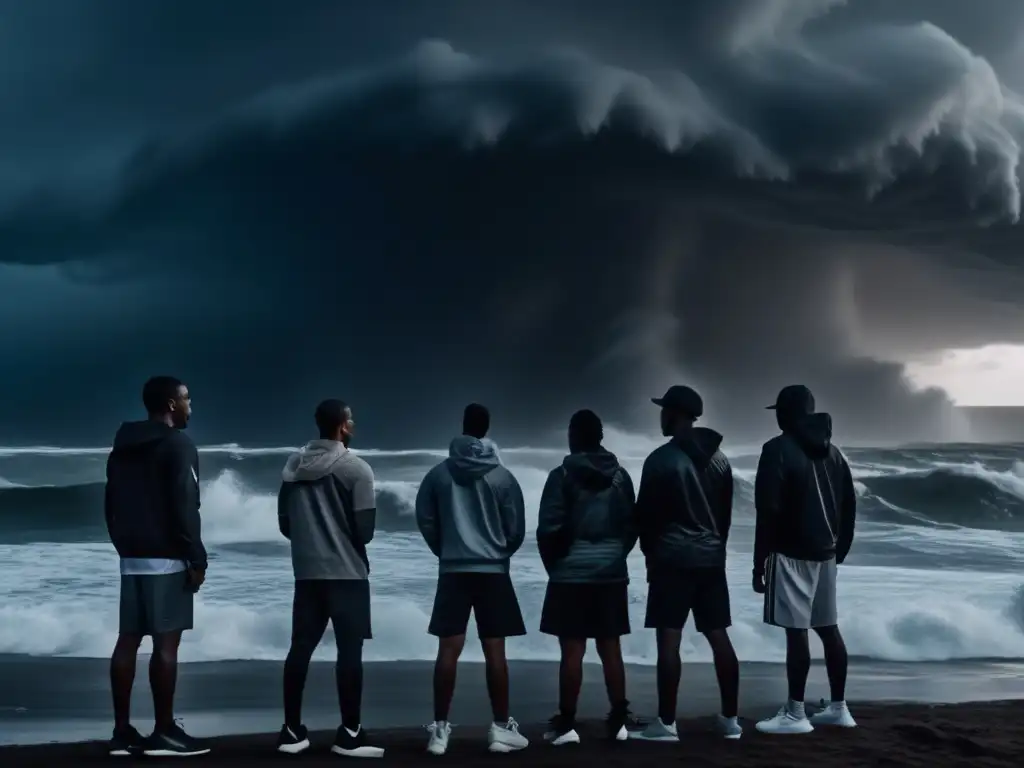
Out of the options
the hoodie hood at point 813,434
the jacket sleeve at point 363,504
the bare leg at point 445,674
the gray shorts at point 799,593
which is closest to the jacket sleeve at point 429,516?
the jacket sleeve at point 363,504

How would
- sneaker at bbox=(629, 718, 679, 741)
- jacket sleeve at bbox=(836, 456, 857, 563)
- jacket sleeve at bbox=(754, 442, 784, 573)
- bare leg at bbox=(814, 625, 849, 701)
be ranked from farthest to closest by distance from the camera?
jacket sleeve at bbox=(836, 456, 857, 563)
bare leg at bbox=(814, 625, 849, 701)
jacket sleeve at bbox=(754, 442, 784, 573)
sneaker at bbox=(629, 718, 679, 741)

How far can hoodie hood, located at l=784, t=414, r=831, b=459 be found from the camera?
5250 mm

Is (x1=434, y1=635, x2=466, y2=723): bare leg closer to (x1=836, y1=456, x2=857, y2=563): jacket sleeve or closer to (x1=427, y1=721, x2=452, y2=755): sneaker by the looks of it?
(x1=427, y1=721, x2=452, y2=755): sneaker

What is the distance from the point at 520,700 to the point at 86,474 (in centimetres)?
3565

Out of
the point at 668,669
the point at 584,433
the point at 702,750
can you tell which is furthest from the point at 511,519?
the point at 702,750

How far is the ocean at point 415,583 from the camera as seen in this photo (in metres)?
8.91

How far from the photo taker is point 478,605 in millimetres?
5004

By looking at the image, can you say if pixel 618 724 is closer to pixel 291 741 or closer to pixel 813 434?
pixel 291 741

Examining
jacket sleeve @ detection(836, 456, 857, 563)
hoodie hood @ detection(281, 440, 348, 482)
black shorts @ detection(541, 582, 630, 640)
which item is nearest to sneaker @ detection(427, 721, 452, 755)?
black shorts @ detection(541, 582, 630, 640)

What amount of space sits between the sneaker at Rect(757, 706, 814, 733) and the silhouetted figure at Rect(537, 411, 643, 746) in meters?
0.76

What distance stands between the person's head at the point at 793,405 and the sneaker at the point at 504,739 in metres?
1.89

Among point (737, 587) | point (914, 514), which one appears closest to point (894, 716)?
point (737, 587)

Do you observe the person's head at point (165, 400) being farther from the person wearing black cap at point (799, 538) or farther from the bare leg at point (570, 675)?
the person wearing black cap at point (799, 538)

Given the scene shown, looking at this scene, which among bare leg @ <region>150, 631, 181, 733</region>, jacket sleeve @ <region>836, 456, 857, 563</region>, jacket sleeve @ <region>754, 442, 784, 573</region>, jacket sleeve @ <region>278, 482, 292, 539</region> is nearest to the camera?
bare leg @ <region>150, 631, 181, 733</region>
